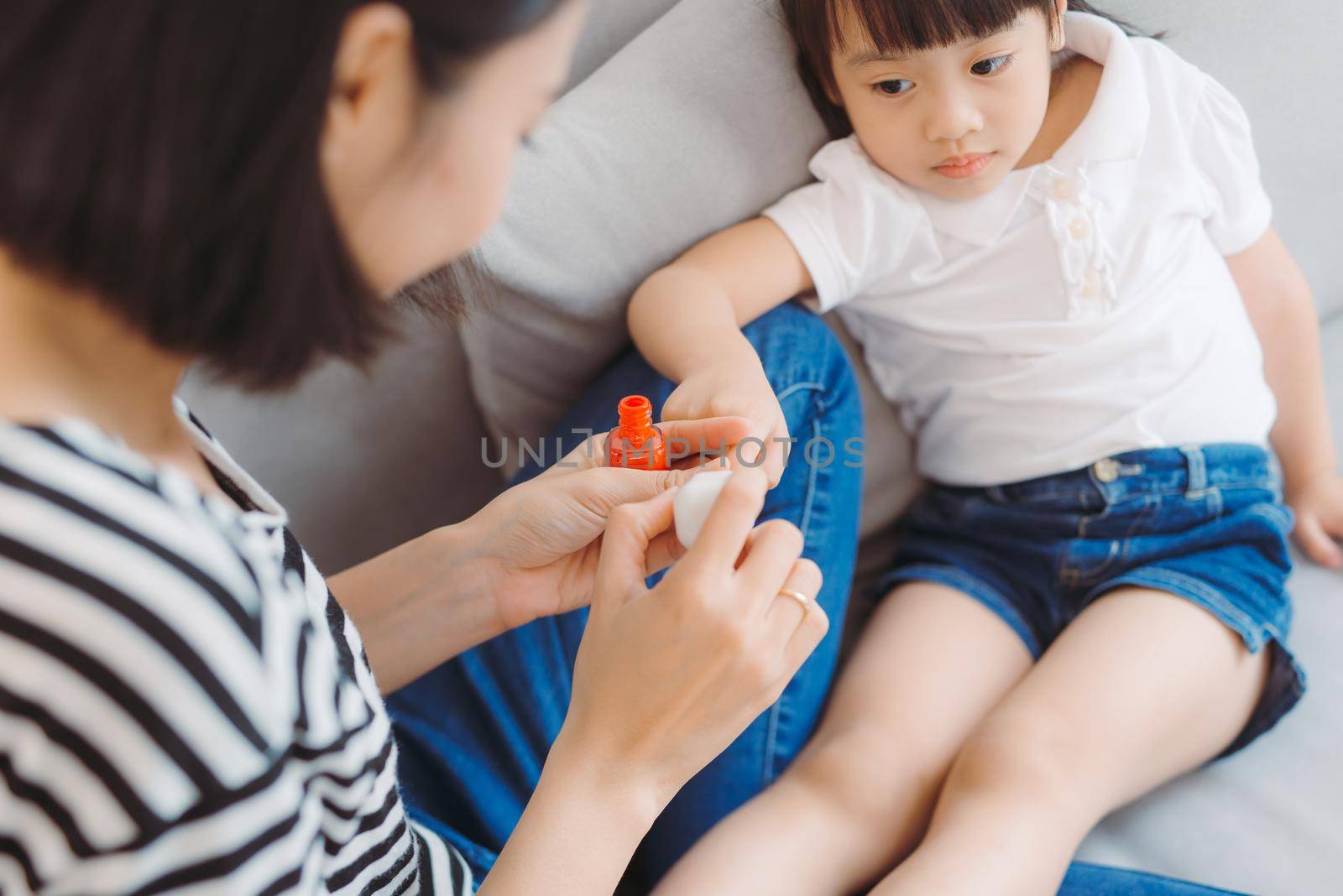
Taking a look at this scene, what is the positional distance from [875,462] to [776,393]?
293 mm

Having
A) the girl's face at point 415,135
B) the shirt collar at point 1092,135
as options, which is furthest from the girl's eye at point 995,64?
the girl's face at point 415,135

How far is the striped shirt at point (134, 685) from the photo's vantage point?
1.48 feet

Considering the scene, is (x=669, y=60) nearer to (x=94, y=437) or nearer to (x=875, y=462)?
(x=875, y=462)

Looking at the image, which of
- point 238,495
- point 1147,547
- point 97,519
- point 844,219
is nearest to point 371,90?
point 97,519

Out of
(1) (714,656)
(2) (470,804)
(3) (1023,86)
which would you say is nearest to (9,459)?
(1) (714,656)

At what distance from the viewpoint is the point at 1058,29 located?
1.05 meters

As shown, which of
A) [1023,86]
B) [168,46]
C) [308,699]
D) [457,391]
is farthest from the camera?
[457,391]

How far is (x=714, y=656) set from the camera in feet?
2.10

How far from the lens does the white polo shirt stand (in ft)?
3.59

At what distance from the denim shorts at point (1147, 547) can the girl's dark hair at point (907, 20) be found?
46 cm

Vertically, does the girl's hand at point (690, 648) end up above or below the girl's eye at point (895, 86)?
below

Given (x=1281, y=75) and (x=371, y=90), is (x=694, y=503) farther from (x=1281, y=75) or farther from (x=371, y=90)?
(x=1281, y=75)

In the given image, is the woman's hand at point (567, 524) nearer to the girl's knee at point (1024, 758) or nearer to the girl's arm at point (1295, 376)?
the girl's knee at point (1024, 758)

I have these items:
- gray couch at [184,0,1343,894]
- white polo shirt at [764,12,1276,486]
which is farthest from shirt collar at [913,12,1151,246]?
gray couch at [184,0,1343,894]
